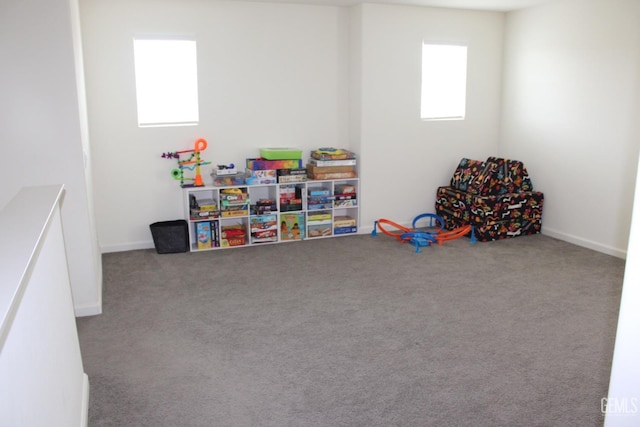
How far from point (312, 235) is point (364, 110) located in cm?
143

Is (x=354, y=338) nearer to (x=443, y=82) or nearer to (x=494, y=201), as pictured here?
(x=494, y=201)

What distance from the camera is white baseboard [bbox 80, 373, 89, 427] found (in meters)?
2.41

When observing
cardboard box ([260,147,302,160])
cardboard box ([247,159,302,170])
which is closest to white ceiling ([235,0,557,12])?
cardboard box ([260,147,302,160])

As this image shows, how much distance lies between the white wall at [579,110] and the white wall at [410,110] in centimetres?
28

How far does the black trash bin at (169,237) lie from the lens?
514cm

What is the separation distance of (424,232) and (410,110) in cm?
137

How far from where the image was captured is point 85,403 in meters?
2.58

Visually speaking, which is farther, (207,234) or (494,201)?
(494,201)

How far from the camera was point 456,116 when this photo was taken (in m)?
6.30

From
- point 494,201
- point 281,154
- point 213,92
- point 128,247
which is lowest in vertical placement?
point 128,247

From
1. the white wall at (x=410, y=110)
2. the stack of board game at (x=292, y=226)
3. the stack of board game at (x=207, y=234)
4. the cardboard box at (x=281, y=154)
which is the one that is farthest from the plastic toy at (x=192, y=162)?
the white wall at (x=410, y=110)

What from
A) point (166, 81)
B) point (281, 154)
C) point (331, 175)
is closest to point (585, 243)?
point (331, 175)

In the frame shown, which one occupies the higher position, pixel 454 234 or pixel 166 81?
pixel 166 81

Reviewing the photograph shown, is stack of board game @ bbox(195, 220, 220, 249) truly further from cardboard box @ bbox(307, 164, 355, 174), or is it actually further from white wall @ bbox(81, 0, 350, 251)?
cardboard box @ bbox(307, 164, 355, 174)
